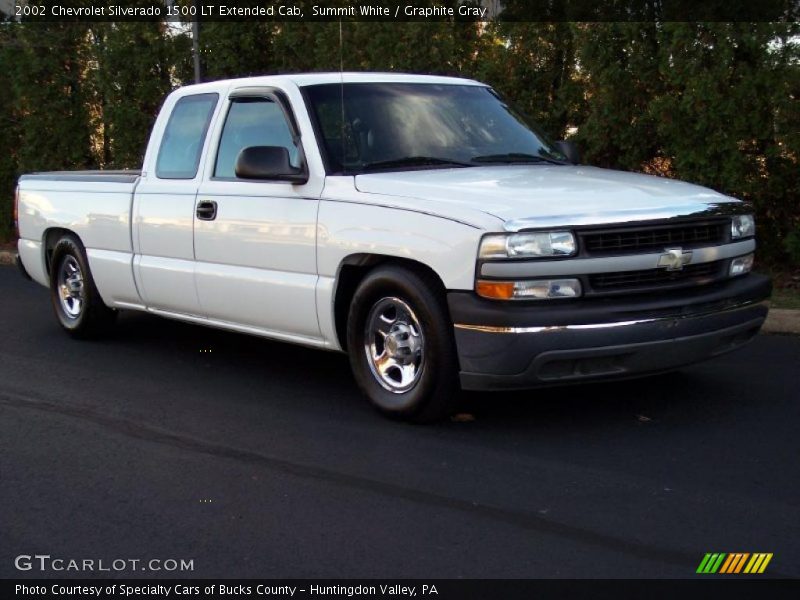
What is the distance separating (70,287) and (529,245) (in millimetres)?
4865

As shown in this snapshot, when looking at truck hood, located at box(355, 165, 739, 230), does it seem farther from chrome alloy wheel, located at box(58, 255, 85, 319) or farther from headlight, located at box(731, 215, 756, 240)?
chrome alloy wheel, located at box(58, 255, 85, 319)

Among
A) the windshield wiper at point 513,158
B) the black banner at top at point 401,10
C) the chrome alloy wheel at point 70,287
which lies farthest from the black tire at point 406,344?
the black banner at top at point 401,10

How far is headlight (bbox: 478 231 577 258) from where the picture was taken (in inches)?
218

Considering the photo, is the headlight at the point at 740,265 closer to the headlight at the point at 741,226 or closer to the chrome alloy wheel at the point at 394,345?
the headlight at the point at 741,226

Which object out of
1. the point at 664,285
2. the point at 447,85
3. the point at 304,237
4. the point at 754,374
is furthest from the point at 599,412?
the point at 447,85

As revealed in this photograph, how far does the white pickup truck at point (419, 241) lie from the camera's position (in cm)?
561

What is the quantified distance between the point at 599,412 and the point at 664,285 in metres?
0.89

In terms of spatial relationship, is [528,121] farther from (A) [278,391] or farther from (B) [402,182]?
(A) [278,391]

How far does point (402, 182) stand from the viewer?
6.19 metres

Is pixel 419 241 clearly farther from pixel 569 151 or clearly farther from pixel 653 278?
pixel 569 151

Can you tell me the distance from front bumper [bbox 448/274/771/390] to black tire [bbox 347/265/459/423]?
150 millimetres

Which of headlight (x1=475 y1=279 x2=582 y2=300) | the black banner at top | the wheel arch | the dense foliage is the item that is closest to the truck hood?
headlight (x1=475 y1=279 x2=582 y2=300)
